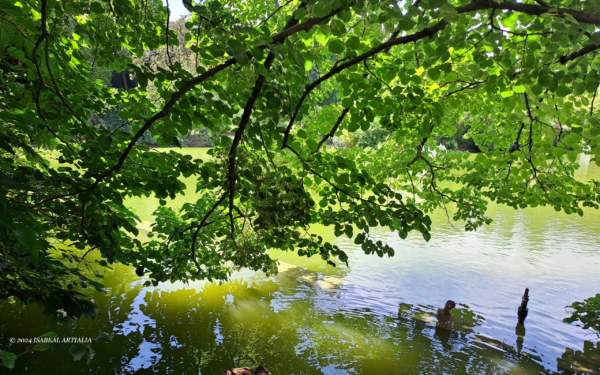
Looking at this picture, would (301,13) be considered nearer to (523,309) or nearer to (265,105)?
(265,105)

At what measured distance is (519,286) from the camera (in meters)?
8.55

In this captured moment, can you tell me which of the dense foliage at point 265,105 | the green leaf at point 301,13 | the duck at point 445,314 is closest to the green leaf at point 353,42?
the dense foliage at point 265,105

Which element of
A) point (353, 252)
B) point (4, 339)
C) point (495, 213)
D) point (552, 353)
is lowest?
point (552, 353)

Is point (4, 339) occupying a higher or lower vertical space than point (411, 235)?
lower

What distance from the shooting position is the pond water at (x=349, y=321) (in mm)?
5129

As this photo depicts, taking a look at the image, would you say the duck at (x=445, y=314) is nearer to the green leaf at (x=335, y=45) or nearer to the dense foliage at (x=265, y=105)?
the dense foliage at (x=265, y=105)

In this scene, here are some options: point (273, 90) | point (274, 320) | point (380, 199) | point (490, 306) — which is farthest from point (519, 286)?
point (273, 90)

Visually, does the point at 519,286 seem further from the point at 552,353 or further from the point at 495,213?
the point at 495,213

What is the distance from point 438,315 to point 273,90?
20.5 feet

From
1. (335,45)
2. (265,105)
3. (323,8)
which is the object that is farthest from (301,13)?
(265,105)

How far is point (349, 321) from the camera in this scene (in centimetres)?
654

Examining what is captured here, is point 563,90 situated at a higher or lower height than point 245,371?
higher

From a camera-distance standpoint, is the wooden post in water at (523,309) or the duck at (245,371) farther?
the wooden post in water at (523,309)

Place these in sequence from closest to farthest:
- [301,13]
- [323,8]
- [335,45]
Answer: [323,8], [301,13], [335,45]
